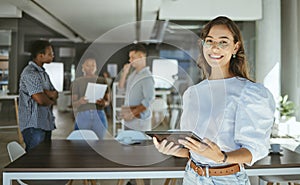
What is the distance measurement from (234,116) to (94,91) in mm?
1882

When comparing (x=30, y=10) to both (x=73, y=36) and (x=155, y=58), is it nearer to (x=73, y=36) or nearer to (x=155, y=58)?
(x=73, y=36)

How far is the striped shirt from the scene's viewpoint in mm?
3248

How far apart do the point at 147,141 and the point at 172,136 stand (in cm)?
174

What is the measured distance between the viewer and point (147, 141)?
2918 millimetres

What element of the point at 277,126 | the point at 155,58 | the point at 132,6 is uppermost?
the point at 132,6

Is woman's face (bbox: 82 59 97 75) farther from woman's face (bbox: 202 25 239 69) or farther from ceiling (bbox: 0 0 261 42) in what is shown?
ceiling (bbox: 0 0 261 42)

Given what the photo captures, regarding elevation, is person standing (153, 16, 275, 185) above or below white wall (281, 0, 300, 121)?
below

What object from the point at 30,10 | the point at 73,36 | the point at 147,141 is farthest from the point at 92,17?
the point at 147,141

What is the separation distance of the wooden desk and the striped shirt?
67 cm

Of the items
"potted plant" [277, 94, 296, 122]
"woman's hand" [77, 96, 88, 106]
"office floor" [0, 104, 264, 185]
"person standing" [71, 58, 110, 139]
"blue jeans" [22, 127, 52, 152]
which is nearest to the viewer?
"person standing" [71, 58, 110, 139]

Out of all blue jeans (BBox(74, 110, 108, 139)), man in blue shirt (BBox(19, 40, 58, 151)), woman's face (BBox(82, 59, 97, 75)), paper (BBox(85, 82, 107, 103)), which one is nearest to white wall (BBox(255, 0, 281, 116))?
blue jeans (BBox(74, 110, 108, 139))

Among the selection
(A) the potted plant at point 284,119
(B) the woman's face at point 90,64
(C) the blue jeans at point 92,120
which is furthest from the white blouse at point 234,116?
(A) the potted plant at point 284,119

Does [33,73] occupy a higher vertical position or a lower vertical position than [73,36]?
lower

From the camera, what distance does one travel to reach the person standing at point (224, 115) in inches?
45.7
